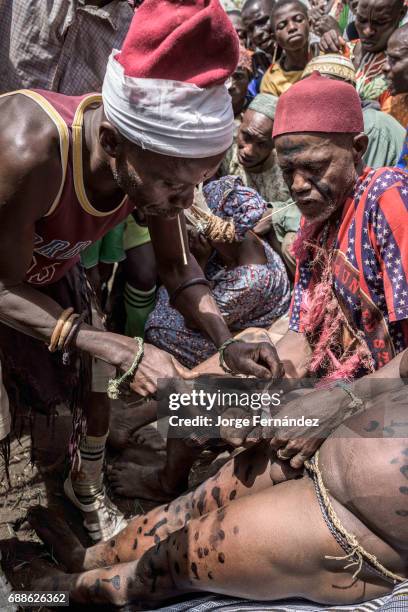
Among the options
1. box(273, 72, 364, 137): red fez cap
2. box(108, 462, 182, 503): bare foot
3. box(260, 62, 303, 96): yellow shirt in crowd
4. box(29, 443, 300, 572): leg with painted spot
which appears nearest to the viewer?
box(29, 443, 300, 572): leg with painted spot

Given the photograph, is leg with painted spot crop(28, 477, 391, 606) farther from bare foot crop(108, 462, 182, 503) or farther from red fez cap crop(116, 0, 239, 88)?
red fez cap crop(116, 0, 239, 88)

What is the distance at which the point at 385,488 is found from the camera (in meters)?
1.69

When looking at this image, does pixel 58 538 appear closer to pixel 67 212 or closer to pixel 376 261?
pixel 67 212

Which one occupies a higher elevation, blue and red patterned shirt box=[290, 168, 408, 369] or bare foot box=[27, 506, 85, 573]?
blue and red patterned shirt box=[290, 168, 408, 369]

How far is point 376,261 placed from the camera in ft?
7.29

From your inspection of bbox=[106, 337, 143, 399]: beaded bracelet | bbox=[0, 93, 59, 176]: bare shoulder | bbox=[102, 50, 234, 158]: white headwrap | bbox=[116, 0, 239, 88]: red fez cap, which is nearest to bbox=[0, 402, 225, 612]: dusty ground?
bbox=[106, 337, 143, 399]: beaded bracelet

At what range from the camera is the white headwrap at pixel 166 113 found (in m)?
1.88

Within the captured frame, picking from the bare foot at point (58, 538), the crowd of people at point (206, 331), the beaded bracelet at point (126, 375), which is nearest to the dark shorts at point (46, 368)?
the crowd of people at point (206, 331)

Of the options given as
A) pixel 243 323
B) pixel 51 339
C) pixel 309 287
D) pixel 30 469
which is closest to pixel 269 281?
pixel 243 323

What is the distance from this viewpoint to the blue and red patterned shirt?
210cm

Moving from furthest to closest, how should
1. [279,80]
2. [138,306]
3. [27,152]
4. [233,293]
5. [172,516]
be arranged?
[279,80]
[138,306]
[233,293]
[172,516]
[27,152]

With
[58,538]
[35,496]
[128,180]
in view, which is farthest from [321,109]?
[35,496]

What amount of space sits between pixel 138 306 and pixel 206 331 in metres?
1.72

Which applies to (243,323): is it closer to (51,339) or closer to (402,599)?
(51,339)
